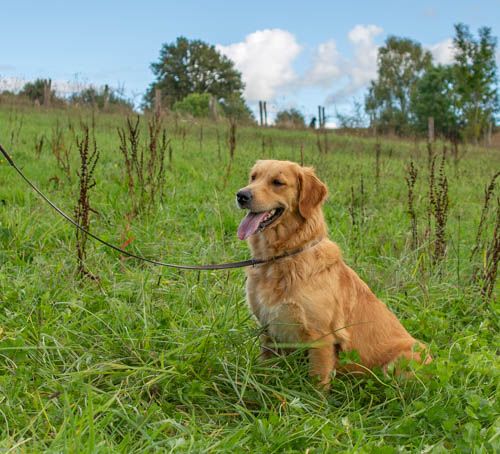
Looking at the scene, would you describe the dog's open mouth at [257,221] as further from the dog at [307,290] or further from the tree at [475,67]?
the tree at [475,67]

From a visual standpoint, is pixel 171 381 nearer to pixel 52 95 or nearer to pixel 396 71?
pixel 52 95

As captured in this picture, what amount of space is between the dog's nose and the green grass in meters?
0.65

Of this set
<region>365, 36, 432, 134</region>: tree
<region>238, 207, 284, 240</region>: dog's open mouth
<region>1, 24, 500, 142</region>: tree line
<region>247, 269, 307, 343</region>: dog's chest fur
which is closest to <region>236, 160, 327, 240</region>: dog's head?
<region>238, 207, 284, 240</region>: dog's open mouth

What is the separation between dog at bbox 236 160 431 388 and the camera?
2.98m

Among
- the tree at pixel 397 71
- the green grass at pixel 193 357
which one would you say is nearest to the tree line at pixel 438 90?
the tree at pixel 397 71

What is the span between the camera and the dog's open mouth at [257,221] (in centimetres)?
314

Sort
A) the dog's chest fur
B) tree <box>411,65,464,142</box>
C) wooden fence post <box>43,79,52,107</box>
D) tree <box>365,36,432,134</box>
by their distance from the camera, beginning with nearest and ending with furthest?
the dog's chest fur < wooden fence post <box>43,79,52,107</box> < tree <box>411,65,464,142</box> < tree <box>365,36,432,134</box>

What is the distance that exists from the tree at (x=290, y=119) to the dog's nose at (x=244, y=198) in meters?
21.9

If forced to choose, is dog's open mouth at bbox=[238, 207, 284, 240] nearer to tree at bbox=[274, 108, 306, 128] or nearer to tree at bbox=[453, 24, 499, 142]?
tree at bbox=[274, 108, 306, 128]

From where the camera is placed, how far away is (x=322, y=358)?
9.77ft

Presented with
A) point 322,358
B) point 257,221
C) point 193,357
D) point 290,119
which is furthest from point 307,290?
point 290,119

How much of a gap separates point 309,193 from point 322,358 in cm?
98

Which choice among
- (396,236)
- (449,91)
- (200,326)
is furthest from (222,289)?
(449,91)

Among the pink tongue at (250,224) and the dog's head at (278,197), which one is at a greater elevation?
the dog's head at (278,197)
